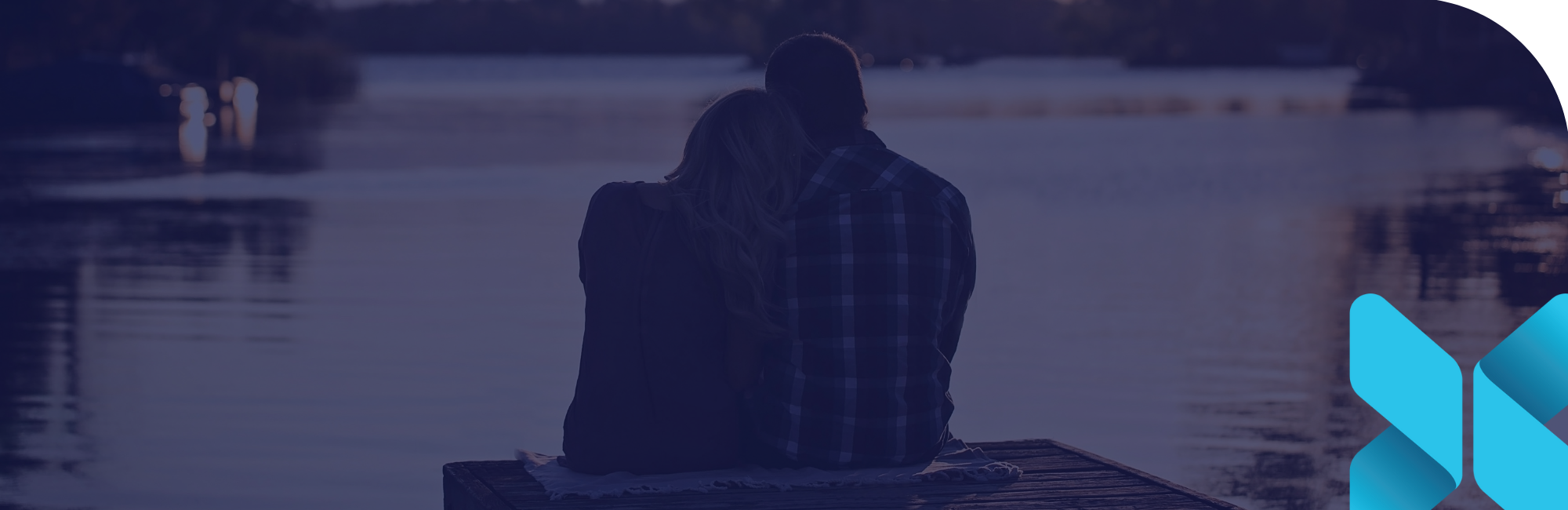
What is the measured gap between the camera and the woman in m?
4.14

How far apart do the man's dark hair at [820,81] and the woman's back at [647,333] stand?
405 millimetres

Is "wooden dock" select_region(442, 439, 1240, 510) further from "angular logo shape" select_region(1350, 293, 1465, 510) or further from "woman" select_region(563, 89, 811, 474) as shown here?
"angular logo shape" select_region(1350, 293, 1465, 510)

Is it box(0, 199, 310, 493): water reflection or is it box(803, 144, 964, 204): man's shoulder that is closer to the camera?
box(803, 144, 964, 204): man's shoulder

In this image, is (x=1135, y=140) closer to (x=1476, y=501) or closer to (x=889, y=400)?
(x=1476, y=501)

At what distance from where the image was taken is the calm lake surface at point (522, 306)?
23.2 feet

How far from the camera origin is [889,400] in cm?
429

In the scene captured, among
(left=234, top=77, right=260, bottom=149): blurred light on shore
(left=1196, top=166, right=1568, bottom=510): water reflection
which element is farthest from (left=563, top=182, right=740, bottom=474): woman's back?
(left=234, top=77, right=260, bottom=149): blurred light on shore

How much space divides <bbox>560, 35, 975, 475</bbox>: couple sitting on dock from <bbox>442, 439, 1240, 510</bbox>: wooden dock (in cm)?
15

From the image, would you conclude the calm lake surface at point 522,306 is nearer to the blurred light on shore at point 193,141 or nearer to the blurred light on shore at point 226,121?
the blurred light on shore at point 193,141

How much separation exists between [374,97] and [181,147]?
3302cm

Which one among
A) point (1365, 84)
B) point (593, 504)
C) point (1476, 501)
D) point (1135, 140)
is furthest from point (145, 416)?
point (1365, 84)

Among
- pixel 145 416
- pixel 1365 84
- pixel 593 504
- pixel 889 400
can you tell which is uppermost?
pixel 1365 84

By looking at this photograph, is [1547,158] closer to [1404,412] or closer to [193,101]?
[1404,412]

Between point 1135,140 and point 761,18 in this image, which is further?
point 761,18
